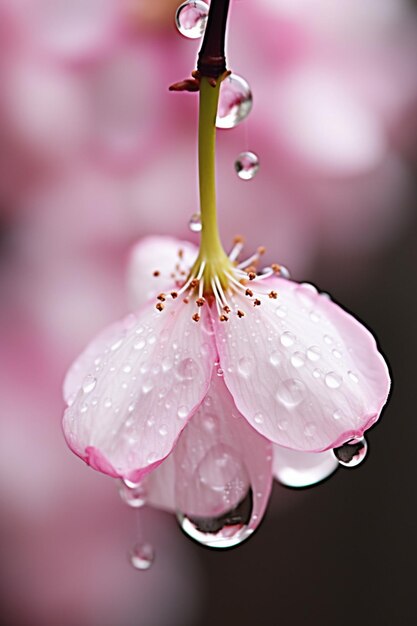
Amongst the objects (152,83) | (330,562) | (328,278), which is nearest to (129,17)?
(152,83)

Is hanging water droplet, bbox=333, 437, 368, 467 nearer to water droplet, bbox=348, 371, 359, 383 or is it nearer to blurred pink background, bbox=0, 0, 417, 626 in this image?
water droplet, bbox=348, 371, 359, 383

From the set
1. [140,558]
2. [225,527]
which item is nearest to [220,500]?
[225,527]

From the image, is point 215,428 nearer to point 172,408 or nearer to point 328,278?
point 172,408

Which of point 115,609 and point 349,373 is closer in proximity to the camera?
point 349,373

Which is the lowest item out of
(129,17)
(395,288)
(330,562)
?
(330,562)

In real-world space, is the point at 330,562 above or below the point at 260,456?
below

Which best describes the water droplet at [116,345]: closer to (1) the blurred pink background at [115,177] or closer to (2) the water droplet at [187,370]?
(2) the water droplet at [187,370]

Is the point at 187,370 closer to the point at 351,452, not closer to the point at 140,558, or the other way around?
the point at 351,452
